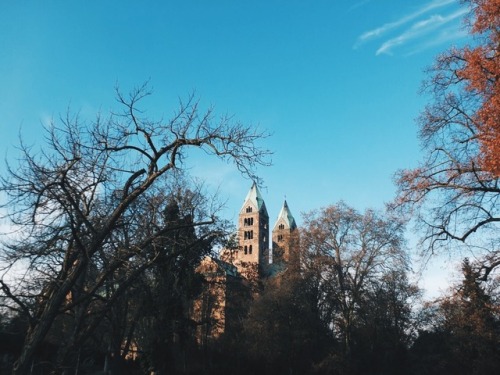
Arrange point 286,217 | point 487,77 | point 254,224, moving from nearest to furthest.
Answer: point 487,77, point 254,224, point 286,217

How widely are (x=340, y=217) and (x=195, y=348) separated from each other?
1469 centimetres

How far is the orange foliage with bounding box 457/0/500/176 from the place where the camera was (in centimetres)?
1034

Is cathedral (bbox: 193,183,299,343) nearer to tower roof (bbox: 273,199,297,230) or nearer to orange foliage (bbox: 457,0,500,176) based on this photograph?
orange foliage (bbox: 457,0,500,176)

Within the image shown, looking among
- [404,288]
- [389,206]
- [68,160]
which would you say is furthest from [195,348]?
[68,160]

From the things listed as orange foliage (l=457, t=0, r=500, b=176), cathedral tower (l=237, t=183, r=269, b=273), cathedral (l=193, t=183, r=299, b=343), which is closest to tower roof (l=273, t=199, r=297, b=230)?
cathedral tower (l=237, t=183, r=269, b=273)

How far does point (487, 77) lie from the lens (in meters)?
11.1

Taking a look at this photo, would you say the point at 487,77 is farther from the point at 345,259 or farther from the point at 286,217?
the point at 286,217

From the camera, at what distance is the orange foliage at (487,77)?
10.3m

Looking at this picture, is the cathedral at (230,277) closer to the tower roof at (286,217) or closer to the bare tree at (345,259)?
the bare tree at (345,259)

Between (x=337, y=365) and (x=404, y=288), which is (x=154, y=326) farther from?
(x=404, y=288)

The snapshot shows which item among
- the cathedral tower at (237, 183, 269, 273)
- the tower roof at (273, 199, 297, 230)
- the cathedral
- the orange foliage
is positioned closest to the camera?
the orange foliage

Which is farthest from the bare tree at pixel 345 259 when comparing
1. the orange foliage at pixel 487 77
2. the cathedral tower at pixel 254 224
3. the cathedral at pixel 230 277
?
the cathedral tower at pixel 254 224

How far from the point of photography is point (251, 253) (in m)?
83.4

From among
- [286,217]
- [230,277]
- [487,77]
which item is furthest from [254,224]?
[487,77]
